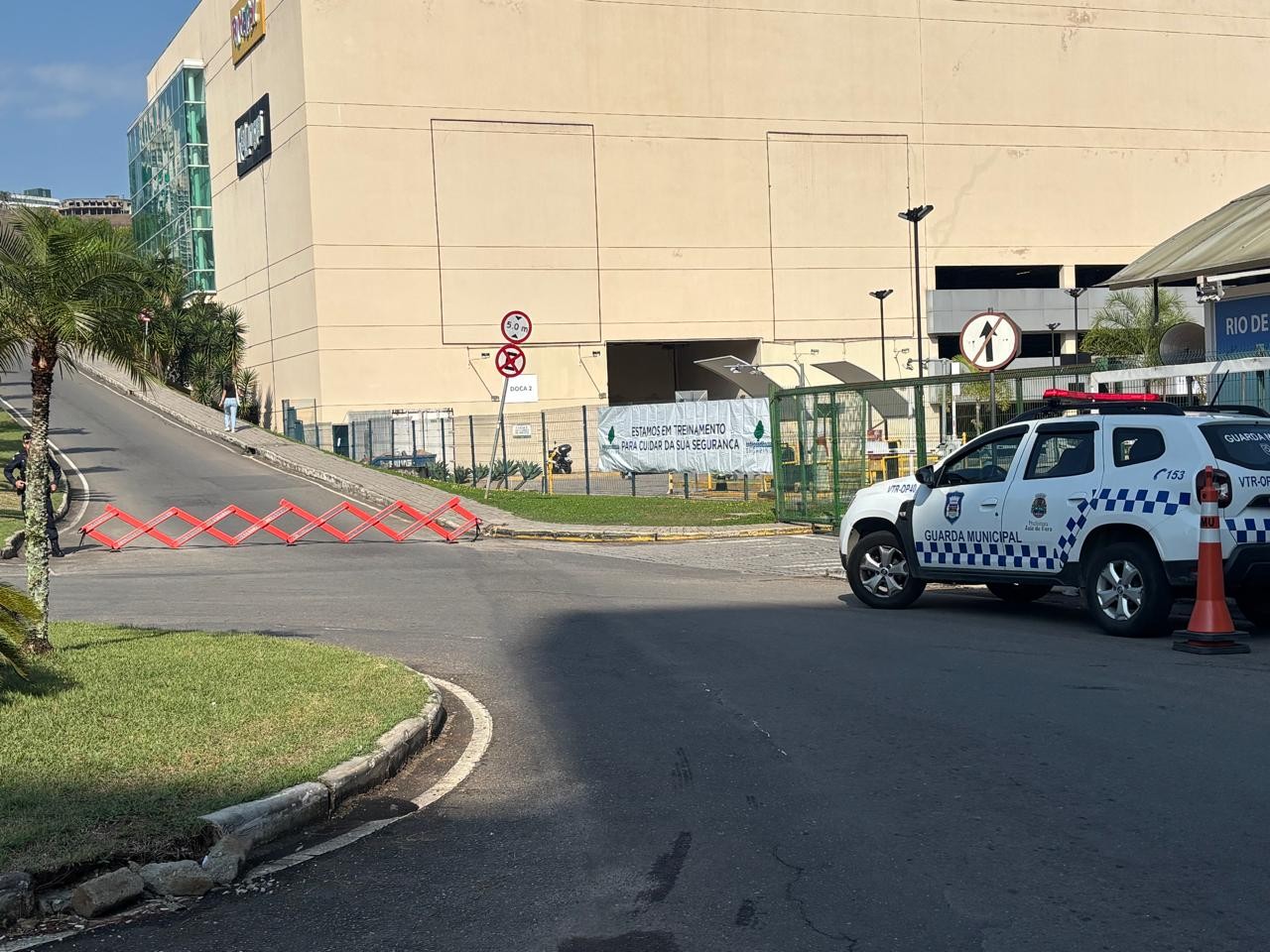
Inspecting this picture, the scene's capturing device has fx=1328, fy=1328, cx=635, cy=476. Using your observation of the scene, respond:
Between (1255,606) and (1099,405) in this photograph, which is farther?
(1099,405)

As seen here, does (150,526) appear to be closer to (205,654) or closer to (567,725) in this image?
(205,654)

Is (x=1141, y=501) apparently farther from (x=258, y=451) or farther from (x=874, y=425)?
(x=258, y=451)

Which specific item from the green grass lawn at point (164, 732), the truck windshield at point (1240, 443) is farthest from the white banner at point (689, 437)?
the green grass lawn at point (164, 732)

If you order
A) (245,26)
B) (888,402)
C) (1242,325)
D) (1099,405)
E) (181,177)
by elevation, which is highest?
(245,26)

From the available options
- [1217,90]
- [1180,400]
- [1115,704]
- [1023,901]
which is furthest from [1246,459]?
[1217,90]

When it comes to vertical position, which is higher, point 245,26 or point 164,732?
point 245,26

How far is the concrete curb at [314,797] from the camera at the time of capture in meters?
5.70

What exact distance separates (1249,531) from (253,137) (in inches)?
1946

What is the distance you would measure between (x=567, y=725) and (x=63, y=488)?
84.5 ft

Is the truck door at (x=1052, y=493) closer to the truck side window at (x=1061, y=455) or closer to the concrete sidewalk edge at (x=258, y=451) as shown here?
the truck side window at (x=1061, y=455)

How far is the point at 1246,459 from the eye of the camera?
34.9ft

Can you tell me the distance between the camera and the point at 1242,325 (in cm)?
1784

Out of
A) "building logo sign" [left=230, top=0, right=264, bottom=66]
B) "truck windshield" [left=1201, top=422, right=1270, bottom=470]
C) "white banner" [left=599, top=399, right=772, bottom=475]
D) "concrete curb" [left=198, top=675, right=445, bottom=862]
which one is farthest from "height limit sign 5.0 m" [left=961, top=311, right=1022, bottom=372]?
"building logo sign" [left=230, top=0, right=264, bottom=66]

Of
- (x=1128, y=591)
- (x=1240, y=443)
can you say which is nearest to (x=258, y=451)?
(x=1128, y=591)
